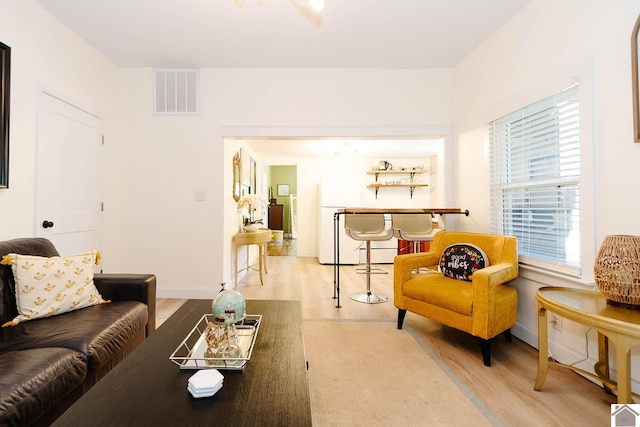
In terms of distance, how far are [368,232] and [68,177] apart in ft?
10.2

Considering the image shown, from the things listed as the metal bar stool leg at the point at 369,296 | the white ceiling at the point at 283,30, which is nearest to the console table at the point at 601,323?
the metal bar stool leg at the point at 369,296

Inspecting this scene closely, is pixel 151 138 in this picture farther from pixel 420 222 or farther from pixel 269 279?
pixel 420 222

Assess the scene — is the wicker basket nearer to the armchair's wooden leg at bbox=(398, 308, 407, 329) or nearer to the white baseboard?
the white baseboard

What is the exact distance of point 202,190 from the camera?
3.50m

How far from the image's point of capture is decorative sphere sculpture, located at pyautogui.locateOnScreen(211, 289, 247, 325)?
1.30 meters

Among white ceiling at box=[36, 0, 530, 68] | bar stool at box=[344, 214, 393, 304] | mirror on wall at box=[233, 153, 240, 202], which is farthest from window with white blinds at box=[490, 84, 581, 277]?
mirror on wall at box=[233, 153, 240, 202]

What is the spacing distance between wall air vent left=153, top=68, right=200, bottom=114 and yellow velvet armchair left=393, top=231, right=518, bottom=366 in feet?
9.71

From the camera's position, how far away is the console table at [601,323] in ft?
4.04

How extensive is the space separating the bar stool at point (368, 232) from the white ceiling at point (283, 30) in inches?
70.8

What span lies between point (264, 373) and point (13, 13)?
312 cm

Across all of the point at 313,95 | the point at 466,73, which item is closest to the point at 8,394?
the point at 313,95

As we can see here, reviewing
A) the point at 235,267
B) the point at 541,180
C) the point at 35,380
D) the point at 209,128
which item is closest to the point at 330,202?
the point at 235,267

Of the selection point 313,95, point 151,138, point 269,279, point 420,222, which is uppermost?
point 313,95

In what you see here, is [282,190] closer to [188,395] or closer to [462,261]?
[462,261]
